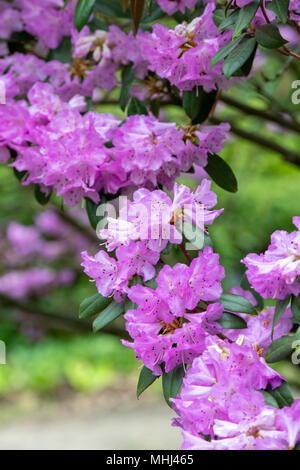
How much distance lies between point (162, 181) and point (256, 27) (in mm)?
361

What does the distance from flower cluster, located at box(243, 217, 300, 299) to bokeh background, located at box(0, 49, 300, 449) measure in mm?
2532

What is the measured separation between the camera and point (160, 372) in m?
1.14

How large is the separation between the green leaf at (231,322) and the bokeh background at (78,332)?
2.44 m

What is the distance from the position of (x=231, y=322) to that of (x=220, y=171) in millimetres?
440

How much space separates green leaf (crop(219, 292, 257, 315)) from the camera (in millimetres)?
1153

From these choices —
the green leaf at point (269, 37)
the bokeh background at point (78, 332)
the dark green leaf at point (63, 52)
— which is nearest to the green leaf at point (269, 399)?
the green leaf at point (269, 37)

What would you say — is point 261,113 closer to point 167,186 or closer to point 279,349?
point 167,186

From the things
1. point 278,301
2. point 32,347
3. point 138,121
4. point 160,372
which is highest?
point 138,121

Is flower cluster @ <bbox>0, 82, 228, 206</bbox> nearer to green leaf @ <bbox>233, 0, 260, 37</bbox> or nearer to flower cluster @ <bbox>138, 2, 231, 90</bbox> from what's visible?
flower cluster @ <bbox>138, 2, 231, 90</bbox>

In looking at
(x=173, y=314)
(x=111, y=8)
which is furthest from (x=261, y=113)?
(x=173, y=314)

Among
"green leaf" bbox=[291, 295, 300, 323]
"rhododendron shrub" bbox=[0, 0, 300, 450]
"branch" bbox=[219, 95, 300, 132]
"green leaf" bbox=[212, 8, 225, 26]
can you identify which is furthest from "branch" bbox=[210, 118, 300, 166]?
"green leaf" bbox=[291, 295, 300, 323]
